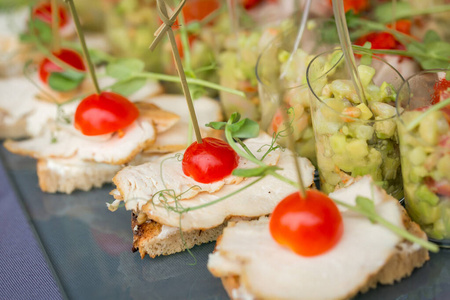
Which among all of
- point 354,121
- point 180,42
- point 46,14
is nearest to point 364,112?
point 354,121

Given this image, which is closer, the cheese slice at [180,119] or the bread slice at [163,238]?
the bread slice at [163,238]

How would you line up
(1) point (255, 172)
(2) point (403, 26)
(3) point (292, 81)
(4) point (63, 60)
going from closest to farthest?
(1) point (255, 172)
(3) point (292, 81)
(2) point (403, 26)
(4) point (63, 60)

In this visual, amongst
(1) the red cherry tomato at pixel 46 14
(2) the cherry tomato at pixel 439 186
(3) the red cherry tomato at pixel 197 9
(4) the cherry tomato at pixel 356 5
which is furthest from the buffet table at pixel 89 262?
(4) the cherry tomato at pixel 356 5

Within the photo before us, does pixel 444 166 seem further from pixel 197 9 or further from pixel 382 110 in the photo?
pixel 197 9

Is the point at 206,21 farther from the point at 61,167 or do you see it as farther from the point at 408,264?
the point at 408,264

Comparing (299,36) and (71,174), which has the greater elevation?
(299,36)

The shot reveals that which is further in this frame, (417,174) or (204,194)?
(204,194)

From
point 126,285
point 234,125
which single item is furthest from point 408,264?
point 126,285

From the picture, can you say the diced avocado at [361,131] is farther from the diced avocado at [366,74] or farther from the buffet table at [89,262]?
the buffet table at [89,262]
